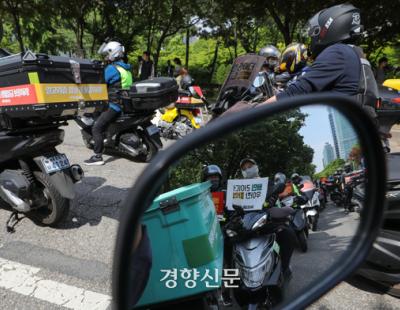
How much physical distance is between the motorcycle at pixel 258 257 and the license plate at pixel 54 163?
2712 millimetres

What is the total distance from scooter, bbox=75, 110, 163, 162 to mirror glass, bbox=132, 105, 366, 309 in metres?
4.84

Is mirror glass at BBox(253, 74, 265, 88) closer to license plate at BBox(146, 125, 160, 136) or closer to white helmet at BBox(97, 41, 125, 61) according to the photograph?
white helmet at BBox(97, 41, 125, 61)

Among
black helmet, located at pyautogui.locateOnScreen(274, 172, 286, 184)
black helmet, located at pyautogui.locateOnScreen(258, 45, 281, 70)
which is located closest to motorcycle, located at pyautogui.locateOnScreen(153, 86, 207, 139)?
black helmet, located at pyautogui.locateOnScreen(258, 45, 281, 70)

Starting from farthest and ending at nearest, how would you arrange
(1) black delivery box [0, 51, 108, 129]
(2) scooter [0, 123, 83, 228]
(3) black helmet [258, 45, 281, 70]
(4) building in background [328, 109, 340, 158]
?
1. (3) black helmet [258, 45, 281, 70]
2. (2) scooter [0, 123, 83, 228]
3. (1) black delivery box [0, 51, 108, 129]
4. (4) building in background [328, 109, 340, 158]

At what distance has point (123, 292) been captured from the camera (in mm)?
797

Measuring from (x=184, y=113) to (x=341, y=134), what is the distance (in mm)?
6848

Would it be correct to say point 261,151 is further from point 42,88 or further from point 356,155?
point 42,88

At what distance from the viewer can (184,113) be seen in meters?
7.95

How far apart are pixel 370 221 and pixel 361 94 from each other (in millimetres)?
1015

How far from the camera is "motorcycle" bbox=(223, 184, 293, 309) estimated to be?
123 cm

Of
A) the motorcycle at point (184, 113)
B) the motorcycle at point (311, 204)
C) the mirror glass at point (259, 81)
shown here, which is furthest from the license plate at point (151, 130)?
the motorcycle at point (311, 204)

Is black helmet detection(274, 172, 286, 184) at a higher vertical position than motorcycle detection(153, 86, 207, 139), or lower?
higher

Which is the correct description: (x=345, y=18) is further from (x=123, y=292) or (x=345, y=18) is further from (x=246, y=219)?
(x=123, y=292)

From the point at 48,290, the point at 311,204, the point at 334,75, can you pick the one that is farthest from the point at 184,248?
the point at 48,290
